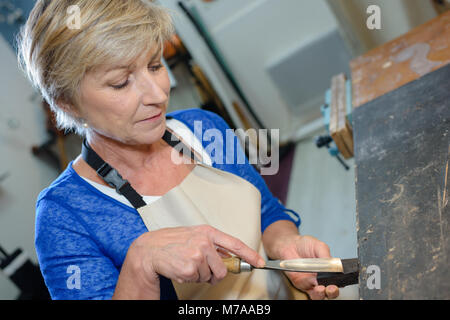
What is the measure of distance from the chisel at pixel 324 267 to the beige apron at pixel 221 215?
0.25 metres

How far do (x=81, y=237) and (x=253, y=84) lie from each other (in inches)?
120

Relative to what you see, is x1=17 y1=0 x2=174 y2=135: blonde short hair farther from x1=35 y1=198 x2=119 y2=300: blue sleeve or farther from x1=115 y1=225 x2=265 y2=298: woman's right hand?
x1=115 y1=225 x2=265 y2=298: woman's right hand

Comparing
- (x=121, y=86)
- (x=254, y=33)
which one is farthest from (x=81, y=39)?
(x=254, y=33)

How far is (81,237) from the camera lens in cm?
107

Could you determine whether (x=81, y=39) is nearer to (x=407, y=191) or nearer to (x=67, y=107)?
(x=67, y=107)

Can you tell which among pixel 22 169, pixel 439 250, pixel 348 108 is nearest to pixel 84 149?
pixel 439 250

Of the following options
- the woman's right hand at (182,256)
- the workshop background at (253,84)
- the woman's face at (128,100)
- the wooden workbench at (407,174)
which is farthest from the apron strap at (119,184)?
the workshop background at (253,84)

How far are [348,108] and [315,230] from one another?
801 millimetres

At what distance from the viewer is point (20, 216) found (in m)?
2.53

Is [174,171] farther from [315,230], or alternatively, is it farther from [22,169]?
[22,169]

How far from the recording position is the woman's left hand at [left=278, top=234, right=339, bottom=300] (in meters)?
1.11

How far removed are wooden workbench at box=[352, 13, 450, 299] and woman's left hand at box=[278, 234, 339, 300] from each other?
7.0 inches

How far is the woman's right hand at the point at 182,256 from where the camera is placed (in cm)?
88

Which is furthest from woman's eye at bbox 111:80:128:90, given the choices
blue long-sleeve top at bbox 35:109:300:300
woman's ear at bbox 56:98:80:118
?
blue long-sleeve top at bbox 35:109:300:300
